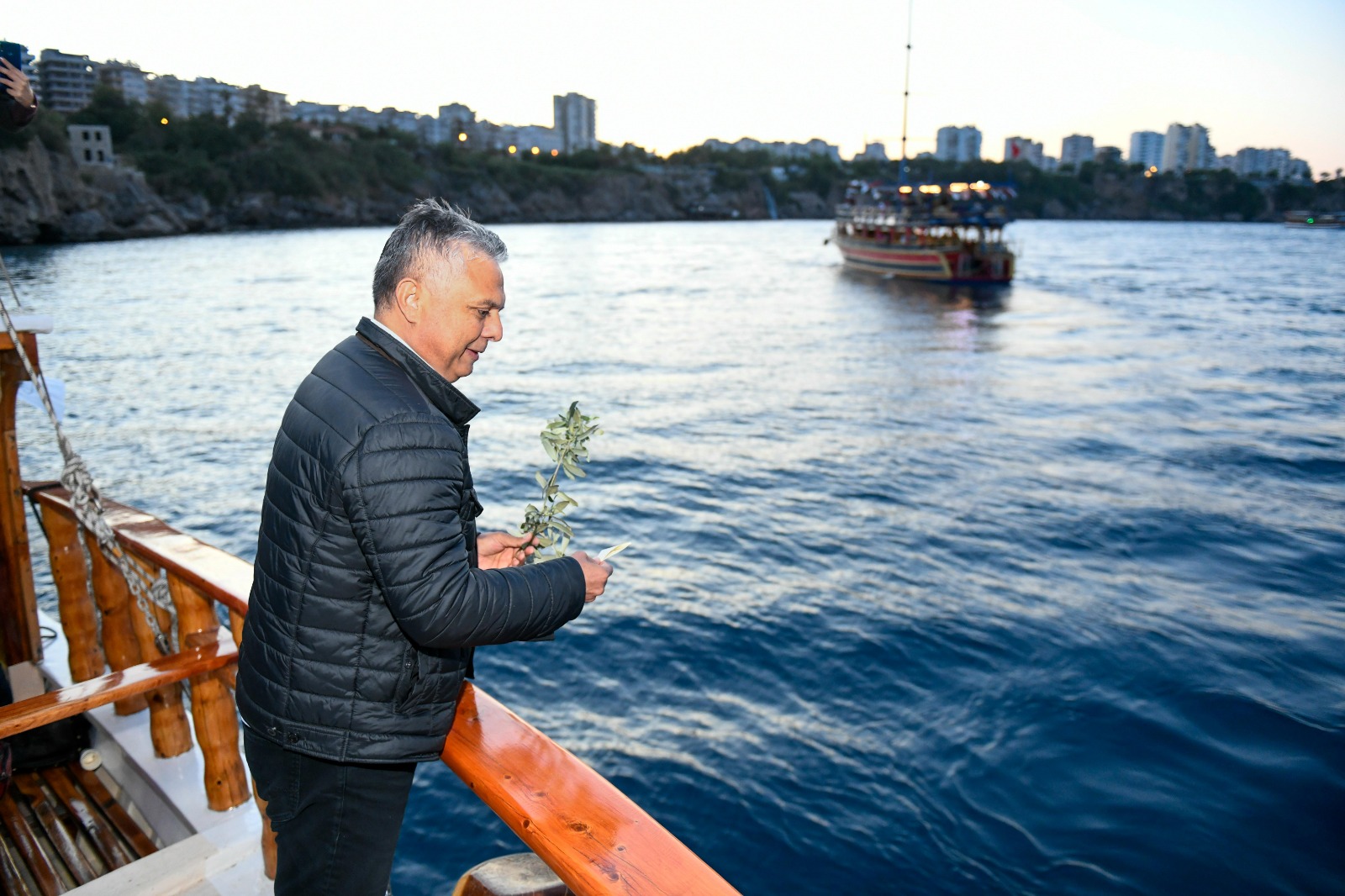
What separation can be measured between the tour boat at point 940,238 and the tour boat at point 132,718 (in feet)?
148

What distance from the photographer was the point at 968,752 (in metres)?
6.53

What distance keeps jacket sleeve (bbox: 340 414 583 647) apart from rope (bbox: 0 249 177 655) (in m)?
1.78

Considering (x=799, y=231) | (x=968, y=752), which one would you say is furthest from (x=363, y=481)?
(x=799, y=231)

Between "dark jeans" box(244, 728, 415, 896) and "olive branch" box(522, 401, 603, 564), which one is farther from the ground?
"olive branch" box(522, 401, 603, 564)

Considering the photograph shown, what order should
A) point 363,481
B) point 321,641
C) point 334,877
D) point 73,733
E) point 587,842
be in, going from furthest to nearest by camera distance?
point 73,733
point 334,877
point 321,641
point 363,481
point 587,842

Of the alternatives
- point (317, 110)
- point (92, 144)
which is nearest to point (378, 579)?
point (92, 144)

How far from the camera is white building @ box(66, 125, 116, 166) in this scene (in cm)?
7831

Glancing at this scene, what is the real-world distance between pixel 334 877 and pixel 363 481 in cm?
85

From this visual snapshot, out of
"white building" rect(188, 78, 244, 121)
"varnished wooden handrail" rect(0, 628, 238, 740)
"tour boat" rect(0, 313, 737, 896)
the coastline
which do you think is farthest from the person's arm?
"white building" rect(188, 78, 244, 121)

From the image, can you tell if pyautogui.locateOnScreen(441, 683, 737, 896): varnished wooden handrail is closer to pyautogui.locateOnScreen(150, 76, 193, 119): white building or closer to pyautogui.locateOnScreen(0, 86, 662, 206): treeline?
pyautogui.locateOnScreen(0, 86, 662, 206): treeline

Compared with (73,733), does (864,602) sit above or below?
below

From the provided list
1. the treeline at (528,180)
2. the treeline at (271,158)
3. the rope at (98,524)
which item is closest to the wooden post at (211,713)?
the rope at (98,524)

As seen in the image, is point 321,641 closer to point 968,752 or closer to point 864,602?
point 968,752

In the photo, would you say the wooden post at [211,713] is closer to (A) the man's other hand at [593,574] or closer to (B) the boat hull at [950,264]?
(A) the man's other hand at [593,574]
